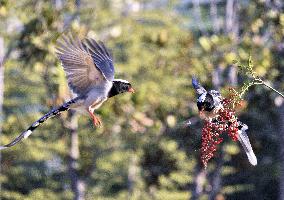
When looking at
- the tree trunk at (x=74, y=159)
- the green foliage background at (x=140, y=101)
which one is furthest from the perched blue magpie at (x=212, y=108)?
the tree trunk at (x=74, y=159)

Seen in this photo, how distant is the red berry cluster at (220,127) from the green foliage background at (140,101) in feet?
9.28

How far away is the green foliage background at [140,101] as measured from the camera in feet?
32.2

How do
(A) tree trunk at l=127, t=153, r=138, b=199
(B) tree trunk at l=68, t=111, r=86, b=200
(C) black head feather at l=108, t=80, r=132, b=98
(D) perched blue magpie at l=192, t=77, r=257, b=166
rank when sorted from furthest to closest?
(A) tree trunk at l=127, t=153, r=138, b=199 → (B) tree trunk at l=68, t=111, r=86, b=200 → (C) black head feather at l=108, t=80, r=132, b=98 → (D) perched blue magpie at l=192, t=77, r=257, b=166

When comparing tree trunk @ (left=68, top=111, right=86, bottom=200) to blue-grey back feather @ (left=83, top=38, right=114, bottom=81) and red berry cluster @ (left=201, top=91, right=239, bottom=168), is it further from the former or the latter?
red berry cluster @ (left=201, top=91, right=239, bottom=168)

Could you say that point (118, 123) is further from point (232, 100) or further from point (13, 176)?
point (13, 176)

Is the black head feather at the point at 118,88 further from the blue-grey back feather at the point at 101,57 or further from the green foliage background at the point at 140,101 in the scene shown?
the green foliage background at the point at 140,101

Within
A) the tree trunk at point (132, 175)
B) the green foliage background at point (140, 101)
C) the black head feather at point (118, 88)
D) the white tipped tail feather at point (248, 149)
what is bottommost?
the tree trunk at point (132, 175)

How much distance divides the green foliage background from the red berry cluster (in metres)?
2.83

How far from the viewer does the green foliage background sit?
9.83 m

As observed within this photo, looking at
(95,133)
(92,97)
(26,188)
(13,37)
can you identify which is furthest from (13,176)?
(92,97)

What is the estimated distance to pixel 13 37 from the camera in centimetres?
1092

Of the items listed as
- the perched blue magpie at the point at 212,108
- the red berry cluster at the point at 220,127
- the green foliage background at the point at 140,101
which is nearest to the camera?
the red berry cluster at the point at 220,127

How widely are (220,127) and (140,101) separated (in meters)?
5.16

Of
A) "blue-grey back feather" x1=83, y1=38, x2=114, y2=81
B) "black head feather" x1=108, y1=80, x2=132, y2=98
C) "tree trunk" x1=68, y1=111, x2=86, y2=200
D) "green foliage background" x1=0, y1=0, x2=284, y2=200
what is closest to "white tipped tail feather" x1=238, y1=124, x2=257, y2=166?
"black head feather" x1=108, y1=80, x2=132, y2=98
